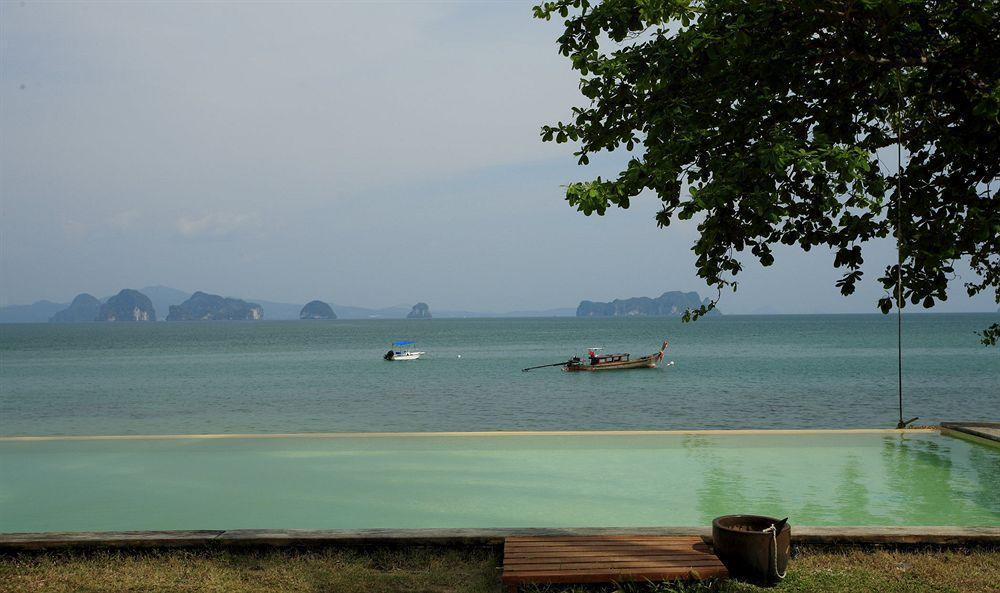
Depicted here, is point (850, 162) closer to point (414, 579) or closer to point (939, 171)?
point (939, 171)

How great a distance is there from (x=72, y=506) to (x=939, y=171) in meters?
7.56

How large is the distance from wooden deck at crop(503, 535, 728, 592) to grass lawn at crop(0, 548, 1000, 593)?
0.09m

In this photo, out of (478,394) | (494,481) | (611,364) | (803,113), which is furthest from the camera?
(611,364)

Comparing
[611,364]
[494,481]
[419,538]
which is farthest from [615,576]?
[611,364]

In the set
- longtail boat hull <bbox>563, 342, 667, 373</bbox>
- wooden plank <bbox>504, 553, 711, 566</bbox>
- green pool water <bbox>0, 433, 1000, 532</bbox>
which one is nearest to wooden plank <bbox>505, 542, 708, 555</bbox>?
wooden plank <bbox>504, 553, 711, 566</bbox>

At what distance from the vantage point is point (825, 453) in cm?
948

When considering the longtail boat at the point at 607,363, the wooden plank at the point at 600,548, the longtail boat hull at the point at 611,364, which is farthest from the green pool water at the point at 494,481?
the longtail boat hull at the point at 611,364

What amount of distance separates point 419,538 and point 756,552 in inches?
88.5

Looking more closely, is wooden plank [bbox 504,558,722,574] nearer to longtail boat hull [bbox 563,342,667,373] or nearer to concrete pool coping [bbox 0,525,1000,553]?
concrete pool coping [bbox 0,525,1000,553]

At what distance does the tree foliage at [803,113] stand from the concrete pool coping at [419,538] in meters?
1.95

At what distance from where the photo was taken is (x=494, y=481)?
8.45m

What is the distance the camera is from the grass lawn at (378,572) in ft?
17.0

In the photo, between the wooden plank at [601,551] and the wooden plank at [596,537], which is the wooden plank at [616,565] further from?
the wooden plank at [596,537]

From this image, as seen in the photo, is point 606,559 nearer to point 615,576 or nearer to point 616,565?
point 616,565
